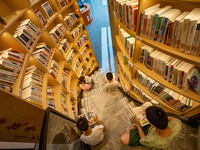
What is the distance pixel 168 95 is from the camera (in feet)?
5.97

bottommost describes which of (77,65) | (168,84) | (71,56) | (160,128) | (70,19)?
(77,65)

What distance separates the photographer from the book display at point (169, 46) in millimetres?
1170

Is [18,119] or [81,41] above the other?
[18,119]

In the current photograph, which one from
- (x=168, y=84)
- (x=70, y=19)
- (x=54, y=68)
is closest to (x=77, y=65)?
(x=54, y=68)

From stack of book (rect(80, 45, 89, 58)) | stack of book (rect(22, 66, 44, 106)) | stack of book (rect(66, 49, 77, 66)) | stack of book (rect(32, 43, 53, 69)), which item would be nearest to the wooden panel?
stack of book (rect(22, 66, 44, 106))

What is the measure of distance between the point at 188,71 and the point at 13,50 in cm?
221

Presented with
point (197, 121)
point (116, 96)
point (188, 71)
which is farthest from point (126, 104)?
point (188, 71)

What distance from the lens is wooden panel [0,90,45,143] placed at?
108cm

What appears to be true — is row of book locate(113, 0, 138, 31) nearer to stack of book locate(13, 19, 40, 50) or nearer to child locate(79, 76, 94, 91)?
stack of book locate(13, 19, 40, 50)

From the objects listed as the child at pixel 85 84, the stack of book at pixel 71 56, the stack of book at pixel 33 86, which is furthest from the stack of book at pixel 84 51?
the stack of book at pixel 33 86

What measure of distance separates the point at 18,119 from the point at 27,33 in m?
1.24

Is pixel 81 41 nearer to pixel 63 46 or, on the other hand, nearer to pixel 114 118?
pixel 63 46

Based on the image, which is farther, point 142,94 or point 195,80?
point 142,94

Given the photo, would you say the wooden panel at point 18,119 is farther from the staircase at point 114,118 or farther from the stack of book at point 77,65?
the stack of book at point 77,65
